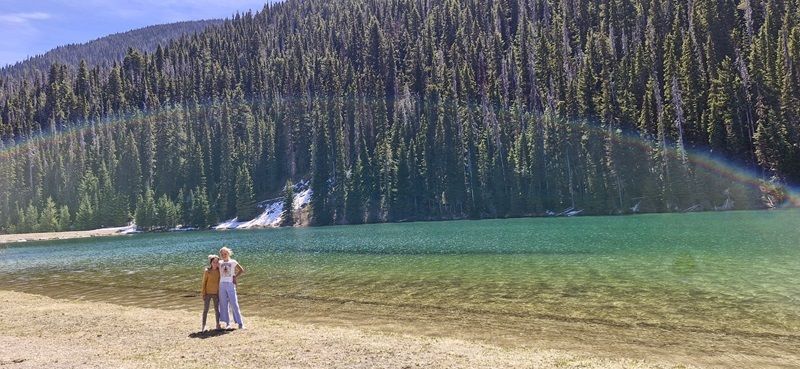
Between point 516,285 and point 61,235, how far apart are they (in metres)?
140

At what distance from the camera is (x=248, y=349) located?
15102 millimetres

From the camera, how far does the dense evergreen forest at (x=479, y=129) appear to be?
339 feet

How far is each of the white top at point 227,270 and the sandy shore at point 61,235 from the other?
422 ft

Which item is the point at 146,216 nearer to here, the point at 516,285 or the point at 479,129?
the point at 479,129

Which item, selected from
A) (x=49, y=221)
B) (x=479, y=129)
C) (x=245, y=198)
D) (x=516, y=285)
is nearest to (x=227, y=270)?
(x=516, y=285)

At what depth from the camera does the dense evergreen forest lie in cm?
10331

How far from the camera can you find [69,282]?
3803 cm

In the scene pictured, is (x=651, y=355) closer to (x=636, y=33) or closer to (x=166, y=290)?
(x=166, y=290)

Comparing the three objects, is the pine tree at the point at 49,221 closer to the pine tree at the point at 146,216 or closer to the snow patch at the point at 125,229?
the snow patch at the point at 125,229

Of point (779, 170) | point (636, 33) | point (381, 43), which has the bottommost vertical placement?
point (779, 170)

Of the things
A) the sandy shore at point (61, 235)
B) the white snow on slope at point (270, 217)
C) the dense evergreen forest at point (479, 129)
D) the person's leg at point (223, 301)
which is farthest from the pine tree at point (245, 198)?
the person's leg at point (223, 301)

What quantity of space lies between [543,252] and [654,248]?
7758mm

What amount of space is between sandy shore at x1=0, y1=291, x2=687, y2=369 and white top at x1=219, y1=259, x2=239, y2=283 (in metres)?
1.74

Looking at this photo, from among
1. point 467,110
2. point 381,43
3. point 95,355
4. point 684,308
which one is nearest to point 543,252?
point 684,308
